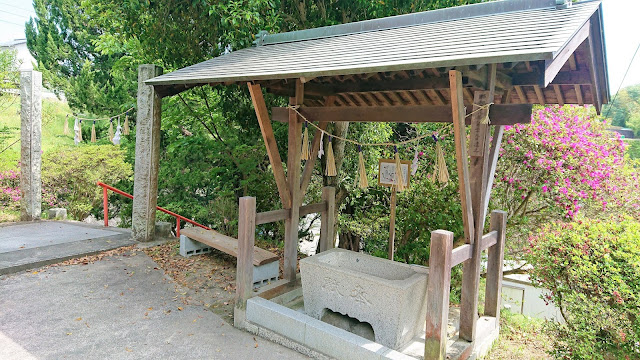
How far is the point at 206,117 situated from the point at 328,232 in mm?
4702

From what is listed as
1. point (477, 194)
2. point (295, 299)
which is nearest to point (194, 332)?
point (295, 299)

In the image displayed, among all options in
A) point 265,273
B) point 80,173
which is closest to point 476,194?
point 265,273

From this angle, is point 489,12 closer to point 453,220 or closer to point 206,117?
point 453,220

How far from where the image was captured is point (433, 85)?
13.2 ft

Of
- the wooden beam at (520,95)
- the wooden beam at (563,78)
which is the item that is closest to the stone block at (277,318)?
the wooden beam at (563,78)

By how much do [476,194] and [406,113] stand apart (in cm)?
105

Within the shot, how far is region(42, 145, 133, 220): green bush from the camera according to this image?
9523 mm

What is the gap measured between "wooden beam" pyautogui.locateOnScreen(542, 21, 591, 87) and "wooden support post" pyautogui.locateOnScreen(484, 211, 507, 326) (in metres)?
1.80

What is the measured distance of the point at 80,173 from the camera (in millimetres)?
9672

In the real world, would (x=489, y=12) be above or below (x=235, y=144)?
above

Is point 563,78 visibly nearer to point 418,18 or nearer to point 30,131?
point 418,18

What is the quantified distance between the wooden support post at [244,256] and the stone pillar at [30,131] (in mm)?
5897

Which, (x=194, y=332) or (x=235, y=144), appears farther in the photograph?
(x=235, y=144)

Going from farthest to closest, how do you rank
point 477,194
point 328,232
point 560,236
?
1. point 328,232
2. point 560,236
3. point 477,194
